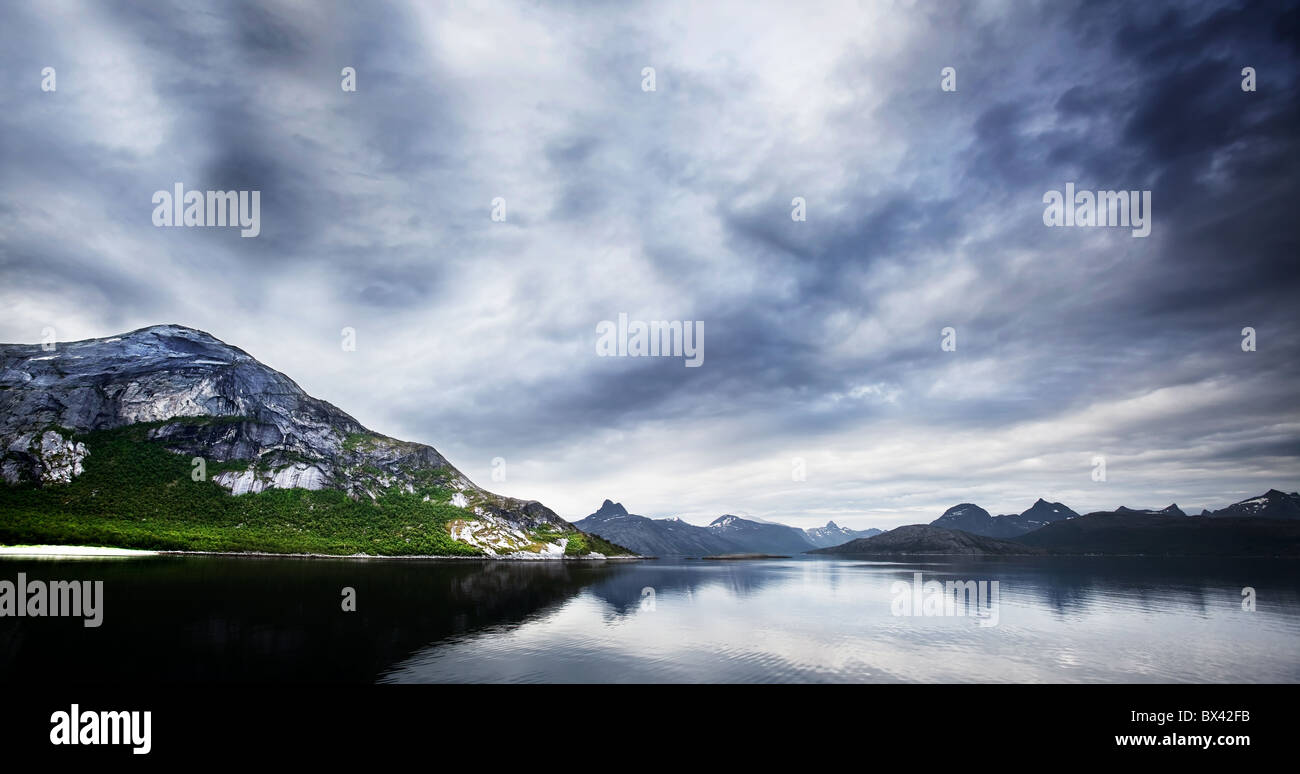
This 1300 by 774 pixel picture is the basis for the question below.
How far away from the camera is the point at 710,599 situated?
116750 mm

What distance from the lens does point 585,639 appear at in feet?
207

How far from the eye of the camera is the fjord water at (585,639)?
44.3 metres

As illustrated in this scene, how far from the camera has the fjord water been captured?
4428cm

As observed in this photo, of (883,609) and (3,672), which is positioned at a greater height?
(3,672)

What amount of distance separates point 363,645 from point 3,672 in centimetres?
2501
